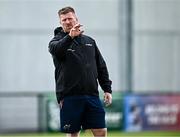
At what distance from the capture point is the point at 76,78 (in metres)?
8.55

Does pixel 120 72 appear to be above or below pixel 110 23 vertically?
below

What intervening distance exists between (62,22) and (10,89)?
14.1m

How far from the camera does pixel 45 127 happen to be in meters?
19.2

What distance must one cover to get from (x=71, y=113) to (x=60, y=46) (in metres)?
0.80

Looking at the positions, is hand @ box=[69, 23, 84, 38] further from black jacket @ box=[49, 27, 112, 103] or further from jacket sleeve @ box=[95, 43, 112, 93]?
jacket sleeve @ box=[95, 43, 112, 93]

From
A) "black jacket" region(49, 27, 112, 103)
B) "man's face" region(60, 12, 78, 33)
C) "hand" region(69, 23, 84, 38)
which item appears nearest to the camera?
"hand" region(69, 23, 84, 38)

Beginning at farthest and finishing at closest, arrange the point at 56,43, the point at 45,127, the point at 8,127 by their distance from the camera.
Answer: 1. the point at 8,127
2. the point at 45,127
3. the point at 56,43

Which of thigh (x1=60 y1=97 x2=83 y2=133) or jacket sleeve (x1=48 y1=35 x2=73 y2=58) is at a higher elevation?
jacket sleeve (x1=48 y1=35 x2=73 y2=58)

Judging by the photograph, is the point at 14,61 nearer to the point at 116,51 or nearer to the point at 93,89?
the point at 116,51

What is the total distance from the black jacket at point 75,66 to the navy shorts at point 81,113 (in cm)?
8

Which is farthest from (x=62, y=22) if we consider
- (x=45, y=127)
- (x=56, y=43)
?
(x=45, y=127)

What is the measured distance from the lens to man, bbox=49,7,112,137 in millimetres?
8453

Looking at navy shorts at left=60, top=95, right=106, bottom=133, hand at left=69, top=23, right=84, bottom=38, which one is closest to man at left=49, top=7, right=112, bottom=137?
navy shorts at left=60, top=95, right=106, bottom=133

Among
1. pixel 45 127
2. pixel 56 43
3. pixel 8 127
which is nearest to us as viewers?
pixel 56 43
